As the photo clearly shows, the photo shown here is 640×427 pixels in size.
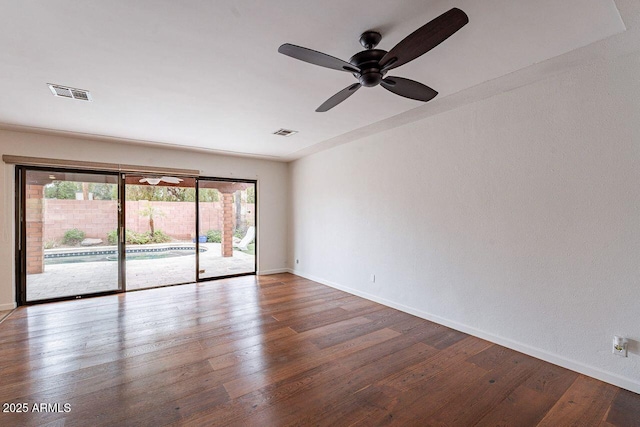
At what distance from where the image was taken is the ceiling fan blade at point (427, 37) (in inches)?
57.2

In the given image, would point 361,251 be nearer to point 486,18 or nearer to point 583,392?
point 583,392

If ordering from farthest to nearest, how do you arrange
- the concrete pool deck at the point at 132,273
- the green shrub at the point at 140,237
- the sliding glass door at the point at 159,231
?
the sliding glass door at the point at 159,231 → the green shrub at the point at 140,237 → the concrete pool deck at the point at 132,273

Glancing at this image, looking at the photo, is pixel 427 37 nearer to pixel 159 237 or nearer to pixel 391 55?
pixel 391 55

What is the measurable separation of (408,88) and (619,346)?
256 cm

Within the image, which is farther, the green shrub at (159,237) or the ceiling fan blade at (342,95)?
the green shrub at (159,237)

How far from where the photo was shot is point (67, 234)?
4.48 m

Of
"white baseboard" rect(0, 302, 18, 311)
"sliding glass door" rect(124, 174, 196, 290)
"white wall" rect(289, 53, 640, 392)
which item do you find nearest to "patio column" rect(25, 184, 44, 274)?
"white baseboard" rect(0, 302, 18, 311)

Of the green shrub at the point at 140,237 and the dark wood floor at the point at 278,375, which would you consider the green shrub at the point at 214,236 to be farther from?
the dark wood floor at the point at 278,375

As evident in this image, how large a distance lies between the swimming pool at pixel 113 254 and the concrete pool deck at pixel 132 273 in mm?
66

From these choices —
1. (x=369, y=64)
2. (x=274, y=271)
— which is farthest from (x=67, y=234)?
(x=369, y=64)

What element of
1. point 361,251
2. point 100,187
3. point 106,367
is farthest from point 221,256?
point 106,367

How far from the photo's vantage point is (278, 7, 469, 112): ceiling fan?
1.52m

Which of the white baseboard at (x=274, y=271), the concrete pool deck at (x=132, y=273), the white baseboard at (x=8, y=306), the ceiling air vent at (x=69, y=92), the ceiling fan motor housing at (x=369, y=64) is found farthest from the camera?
the white baseboard at (x=274, y=271)

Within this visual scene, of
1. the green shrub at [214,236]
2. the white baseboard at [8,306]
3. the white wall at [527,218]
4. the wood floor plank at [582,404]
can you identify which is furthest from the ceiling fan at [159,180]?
the wood floor plank at [582,404]
